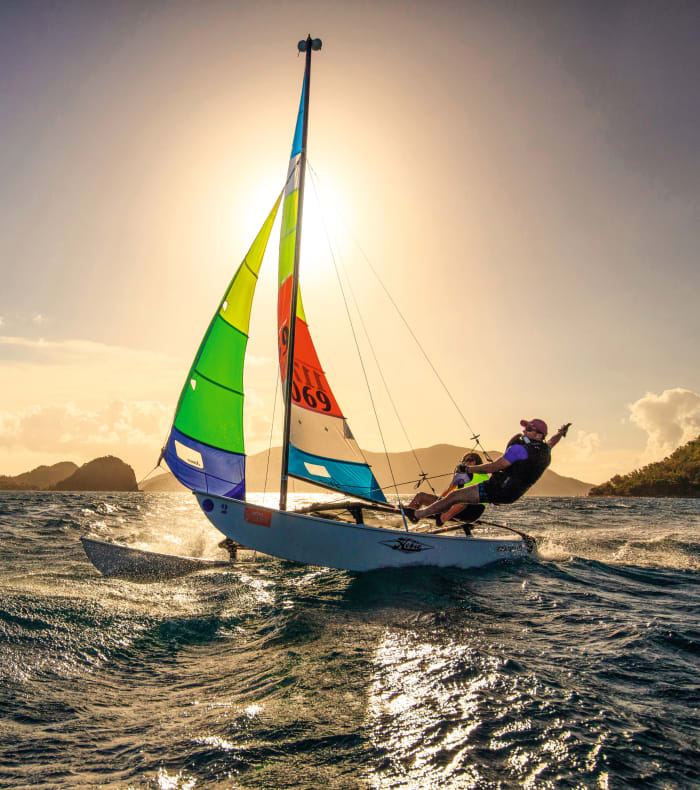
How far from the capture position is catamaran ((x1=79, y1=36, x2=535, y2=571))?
7.81 metres

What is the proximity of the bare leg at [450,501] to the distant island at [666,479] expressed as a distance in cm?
6995

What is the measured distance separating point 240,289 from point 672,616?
9.37m

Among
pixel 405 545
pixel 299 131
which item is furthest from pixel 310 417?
pixel 299 131

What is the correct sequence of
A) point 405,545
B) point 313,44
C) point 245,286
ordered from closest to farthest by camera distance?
point 405,545
point 245,286
point 313,44

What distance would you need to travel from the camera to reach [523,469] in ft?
26.5

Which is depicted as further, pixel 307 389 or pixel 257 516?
pixel 307 389

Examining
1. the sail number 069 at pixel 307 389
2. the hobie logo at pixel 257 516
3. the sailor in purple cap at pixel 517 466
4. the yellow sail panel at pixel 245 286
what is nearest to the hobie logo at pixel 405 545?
the sailor in purple cap at pixel 517 466

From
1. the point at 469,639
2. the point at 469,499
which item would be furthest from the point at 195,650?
the point at 469,499

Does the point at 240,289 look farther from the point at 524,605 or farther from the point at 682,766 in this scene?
the point at 682,766

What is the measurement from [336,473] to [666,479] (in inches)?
2884

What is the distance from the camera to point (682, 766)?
280cm

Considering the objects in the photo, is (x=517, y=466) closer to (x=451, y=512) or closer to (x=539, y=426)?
(x=539, y=426)

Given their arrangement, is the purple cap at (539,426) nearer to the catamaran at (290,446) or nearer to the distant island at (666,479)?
the catamaran at (290,446)

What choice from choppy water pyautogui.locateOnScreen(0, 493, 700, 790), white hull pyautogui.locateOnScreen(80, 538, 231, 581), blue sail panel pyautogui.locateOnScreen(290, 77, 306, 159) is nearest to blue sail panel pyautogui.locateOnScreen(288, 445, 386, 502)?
choppy water pyautogui.locateOnScreen(0, 493, 700, 790)
